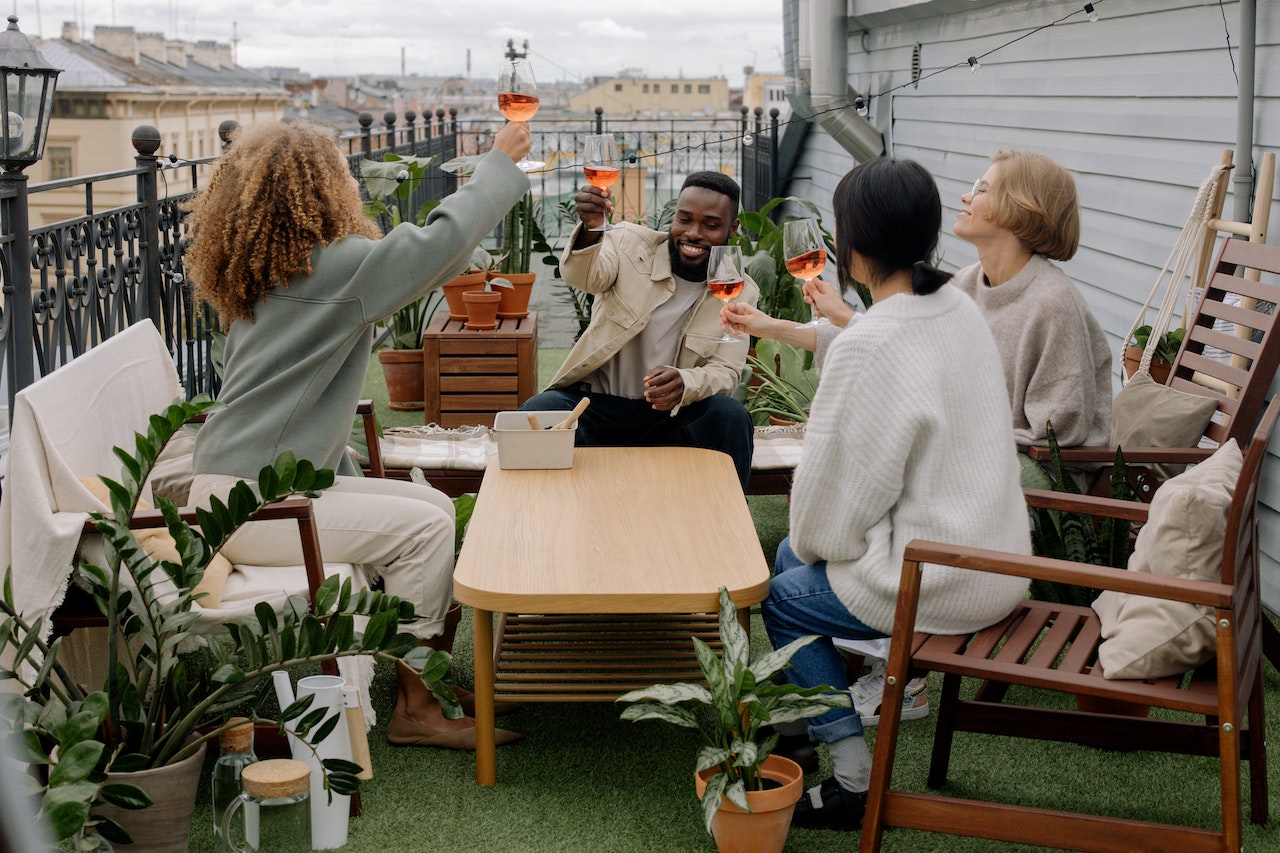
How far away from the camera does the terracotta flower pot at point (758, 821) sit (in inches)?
93.2

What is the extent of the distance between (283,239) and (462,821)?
1323 millimetres

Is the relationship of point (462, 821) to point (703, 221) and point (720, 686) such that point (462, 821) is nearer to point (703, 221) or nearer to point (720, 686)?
point (720, 686)

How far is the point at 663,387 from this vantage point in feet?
12.2

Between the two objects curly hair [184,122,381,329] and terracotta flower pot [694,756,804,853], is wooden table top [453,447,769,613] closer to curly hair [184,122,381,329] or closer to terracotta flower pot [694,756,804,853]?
terracotta flower pot [694,756,804,853]

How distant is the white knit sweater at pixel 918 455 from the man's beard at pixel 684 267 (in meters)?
1.66

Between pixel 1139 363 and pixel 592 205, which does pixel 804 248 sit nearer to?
pixel 592 205

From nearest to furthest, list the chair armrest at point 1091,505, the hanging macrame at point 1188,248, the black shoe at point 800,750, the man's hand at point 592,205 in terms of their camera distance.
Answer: the chair armrest at point 1091,505
the black shoe at point 800,750
the man's hand at point 592,205
the hanging macrame at point 1188,248

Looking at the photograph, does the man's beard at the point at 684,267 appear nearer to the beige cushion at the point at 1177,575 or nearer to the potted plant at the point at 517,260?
the beige cushion at the point at 1177,575

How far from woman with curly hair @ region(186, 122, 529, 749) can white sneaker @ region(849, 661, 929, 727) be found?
0.97 metres

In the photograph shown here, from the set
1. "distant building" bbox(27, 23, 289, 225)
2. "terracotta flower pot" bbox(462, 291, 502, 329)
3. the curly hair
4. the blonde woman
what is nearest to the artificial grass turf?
the blonde woman

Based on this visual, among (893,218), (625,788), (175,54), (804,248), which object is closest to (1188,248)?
(804,248)

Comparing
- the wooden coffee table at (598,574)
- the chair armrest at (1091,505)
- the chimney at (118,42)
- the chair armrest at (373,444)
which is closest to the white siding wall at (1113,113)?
the chair armrest at (1091,505)

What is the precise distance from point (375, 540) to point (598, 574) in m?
0.56

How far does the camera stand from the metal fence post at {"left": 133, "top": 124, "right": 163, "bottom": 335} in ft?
14.5
